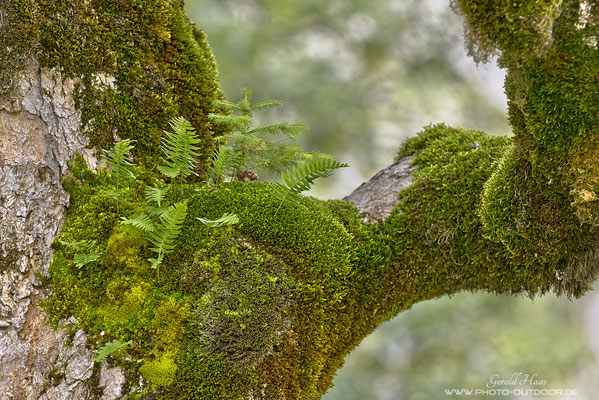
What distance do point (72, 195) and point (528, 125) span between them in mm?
2140

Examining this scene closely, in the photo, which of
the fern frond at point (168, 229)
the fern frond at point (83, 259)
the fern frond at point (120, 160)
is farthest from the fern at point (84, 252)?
the fern frond at point (120, 160)

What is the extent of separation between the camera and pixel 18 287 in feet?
6.65

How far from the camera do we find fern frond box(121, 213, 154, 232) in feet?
6.78

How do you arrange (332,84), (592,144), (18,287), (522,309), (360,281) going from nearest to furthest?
(592,144) → (18,287) → (360,281) → (332,84) → (522,309)

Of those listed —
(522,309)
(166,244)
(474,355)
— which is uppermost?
(522,309)

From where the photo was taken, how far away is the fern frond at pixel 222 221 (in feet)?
6.95

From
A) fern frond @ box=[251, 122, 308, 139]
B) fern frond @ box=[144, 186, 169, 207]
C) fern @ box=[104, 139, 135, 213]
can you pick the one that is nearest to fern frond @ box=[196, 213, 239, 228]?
fern frond @ box=[144, 186, 169, 207]

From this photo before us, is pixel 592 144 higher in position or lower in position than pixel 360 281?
higher

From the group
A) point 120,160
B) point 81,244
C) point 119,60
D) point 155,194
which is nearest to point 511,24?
point 155,194

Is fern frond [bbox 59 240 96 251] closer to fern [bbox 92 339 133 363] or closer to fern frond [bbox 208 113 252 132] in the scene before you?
fern [bbox 92 339 133 363]

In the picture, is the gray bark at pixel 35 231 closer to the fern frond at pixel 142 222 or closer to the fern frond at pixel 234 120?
the fern frond at pixel 142 222

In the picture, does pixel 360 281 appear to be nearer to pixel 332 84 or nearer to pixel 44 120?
pixel 44 120

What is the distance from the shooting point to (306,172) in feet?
7.50

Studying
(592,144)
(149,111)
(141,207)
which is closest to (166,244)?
(141,207)
